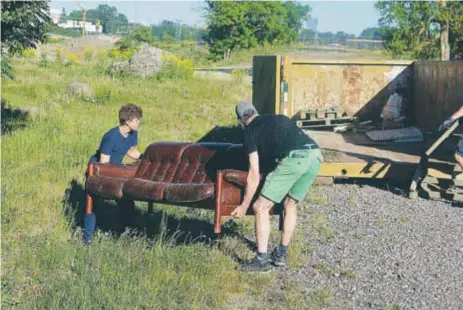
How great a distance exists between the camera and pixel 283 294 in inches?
246

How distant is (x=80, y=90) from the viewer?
Result: 19.5 metres

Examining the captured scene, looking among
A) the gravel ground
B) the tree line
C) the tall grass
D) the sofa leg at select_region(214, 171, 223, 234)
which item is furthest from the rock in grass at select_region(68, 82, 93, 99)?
the sofa leg at select_region(214, 171, 223, 234)

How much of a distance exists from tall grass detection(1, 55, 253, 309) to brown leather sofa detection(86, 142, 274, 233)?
452 millimetres

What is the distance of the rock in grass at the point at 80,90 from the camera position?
1938 cm

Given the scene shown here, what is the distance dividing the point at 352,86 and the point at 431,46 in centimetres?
1299

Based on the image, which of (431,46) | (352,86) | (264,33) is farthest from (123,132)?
(264,33)

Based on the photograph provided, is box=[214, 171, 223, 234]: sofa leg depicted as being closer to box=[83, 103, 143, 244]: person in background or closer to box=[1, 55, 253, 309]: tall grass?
box=[1, 55, 253, 309]: tall grass

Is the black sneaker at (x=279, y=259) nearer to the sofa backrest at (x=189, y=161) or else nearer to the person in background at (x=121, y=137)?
the sofa backrest at (x=189, y=161)

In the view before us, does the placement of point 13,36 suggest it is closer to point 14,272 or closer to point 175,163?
point 175,163

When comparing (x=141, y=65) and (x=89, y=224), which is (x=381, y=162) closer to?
(x=89, y=224)

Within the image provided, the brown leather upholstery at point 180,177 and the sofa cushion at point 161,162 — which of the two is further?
the sofa cushion at point 161,162

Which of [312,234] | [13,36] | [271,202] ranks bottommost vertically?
[312,234]

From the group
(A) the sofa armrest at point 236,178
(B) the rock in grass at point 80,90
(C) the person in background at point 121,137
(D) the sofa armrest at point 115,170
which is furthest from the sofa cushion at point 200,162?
(B) the rock in grass at point 80,90

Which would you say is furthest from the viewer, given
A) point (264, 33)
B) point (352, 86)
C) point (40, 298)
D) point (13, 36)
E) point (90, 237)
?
point (264, 33)
